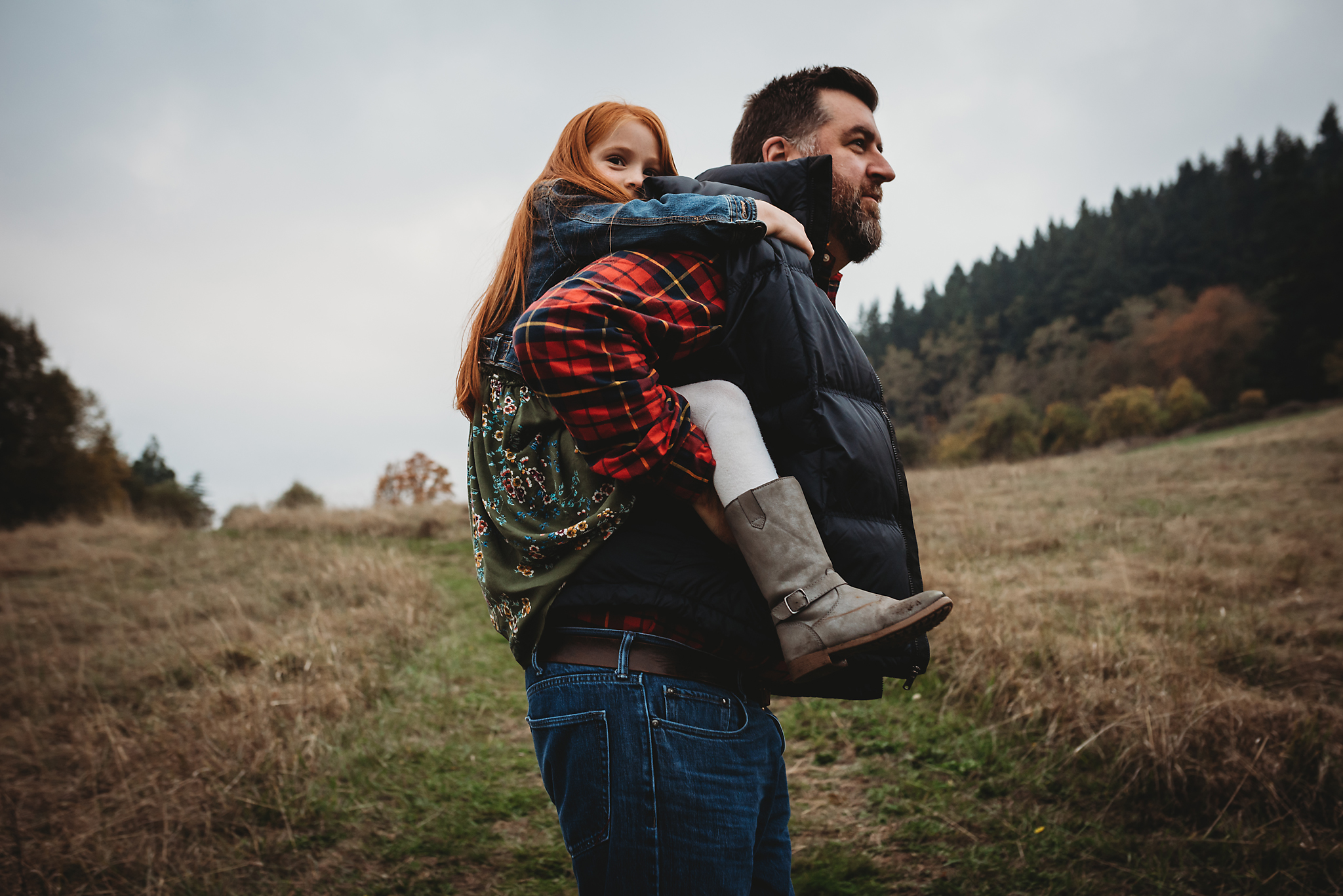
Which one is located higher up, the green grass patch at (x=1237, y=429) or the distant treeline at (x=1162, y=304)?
the distant treeline at (x=1162, y=304)

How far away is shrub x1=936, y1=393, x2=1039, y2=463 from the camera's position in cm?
3853

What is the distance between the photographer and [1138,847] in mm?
2629

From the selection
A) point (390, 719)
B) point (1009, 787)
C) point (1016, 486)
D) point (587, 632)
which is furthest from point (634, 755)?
point (1016, 486)

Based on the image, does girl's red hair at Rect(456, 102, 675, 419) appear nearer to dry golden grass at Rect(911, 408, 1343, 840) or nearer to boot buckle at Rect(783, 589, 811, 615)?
boot buckle at Rect(783, 589, 811, 615)

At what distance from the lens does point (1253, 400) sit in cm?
3491

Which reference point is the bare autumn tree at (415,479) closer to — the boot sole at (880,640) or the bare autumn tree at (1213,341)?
the boot sole at (880,640)

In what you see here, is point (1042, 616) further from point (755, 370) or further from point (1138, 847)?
point (755, 370)

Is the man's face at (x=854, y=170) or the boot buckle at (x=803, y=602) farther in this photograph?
the man's face at (x=854, y=170)

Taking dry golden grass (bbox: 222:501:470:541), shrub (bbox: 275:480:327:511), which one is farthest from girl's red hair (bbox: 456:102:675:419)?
shrub (bbox: 275:480:327:511)

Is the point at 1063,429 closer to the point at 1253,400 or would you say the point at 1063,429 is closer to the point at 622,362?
the point at 1253,400

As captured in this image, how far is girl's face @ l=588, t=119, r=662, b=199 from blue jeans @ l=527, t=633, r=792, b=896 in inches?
42.9

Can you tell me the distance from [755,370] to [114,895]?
10.7ft

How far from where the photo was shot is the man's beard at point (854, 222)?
1.65m

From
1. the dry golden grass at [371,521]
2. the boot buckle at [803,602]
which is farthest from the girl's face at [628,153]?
the dry golden grass at [371,521]
